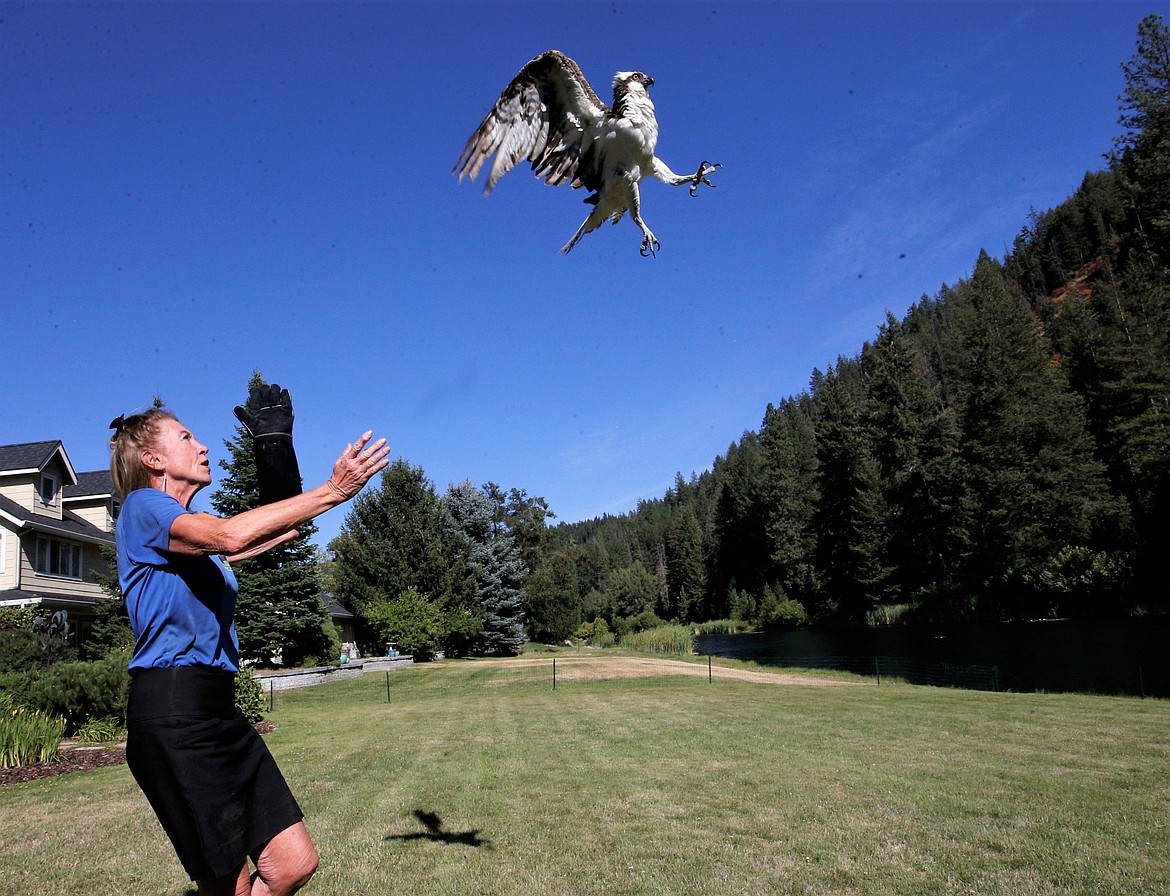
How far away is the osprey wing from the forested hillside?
34008 millimetres

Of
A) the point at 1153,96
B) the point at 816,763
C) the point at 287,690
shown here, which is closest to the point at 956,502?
the point at 1153,96

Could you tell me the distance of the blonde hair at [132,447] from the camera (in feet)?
9.07

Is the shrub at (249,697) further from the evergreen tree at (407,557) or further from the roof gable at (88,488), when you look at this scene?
the evergreen tree at (407,557)

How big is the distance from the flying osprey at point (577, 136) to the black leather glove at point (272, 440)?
244 centimetres

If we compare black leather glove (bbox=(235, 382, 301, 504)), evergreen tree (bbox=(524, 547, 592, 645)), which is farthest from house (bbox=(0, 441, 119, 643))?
evergreen tree (bbox=(524, 547, 592, 645))

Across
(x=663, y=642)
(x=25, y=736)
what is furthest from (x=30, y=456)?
(x=663, y=642)

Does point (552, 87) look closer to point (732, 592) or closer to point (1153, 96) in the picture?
point (1153, 96)

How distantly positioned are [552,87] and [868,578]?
5451 centimetres

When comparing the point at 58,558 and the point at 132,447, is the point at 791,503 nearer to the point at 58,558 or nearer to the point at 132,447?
the point at 58,558

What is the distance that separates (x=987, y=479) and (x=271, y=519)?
49.1 m

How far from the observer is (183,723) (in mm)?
2426

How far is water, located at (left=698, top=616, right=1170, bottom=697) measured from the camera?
2028 centimetres

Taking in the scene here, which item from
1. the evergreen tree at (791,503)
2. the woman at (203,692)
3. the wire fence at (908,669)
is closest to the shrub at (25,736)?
the woman at (203,692)

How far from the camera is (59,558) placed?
77.3 ft
